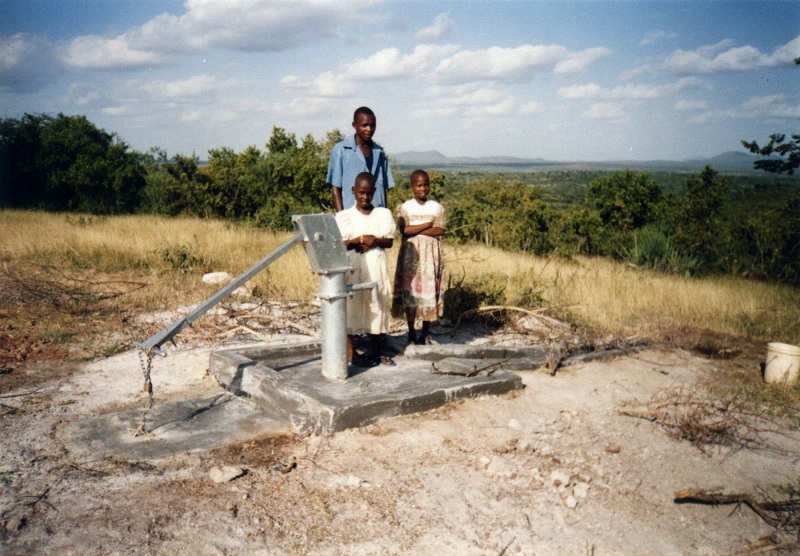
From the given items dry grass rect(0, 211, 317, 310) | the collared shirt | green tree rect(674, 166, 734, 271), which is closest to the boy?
the collared shirt

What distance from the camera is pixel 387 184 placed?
5.04m

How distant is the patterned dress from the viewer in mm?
4715

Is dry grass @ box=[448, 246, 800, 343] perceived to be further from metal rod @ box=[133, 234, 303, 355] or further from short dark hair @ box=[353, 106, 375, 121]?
metal rod @ box=[133, 234, 303, 355]

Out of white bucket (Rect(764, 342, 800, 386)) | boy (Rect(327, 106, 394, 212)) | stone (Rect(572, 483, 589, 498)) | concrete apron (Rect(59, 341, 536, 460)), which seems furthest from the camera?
white bucket (Rect(764, 342, 800, 386))

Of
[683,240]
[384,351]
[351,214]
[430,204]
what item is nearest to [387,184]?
[430,204]

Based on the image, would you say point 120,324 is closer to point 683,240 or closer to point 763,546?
point 763,546

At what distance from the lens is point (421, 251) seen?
15.5 feet

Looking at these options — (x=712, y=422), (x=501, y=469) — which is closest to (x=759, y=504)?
(x=712, y=422)

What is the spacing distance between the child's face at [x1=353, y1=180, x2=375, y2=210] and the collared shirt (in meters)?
0.60

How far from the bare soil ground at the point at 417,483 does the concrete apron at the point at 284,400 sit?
98mm

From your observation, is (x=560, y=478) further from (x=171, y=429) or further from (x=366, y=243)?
(x=171, y=429)

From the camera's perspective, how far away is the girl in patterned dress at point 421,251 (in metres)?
4.70

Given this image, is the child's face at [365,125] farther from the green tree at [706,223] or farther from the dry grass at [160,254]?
the green tree at [706,223]

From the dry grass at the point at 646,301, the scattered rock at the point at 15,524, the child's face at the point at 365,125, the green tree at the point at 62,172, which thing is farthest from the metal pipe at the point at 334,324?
the green tree at the point at 62,172
